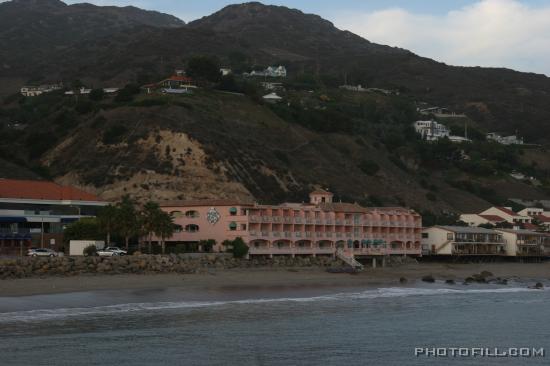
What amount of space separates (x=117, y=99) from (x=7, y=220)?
63.7 m

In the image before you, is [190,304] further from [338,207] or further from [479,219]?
[479,219]

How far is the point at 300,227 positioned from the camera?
8512 centimetres

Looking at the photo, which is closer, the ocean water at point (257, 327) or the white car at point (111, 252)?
the ocean water at point (257, 327)

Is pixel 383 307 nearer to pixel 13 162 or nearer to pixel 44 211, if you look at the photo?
pixel 44 211

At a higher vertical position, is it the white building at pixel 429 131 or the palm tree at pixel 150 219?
the white building at pixel 429 131

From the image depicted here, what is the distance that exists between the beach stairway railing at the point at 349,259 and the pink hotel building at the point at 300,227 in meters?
0.77

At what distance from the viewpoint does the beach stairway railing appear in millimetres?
82669

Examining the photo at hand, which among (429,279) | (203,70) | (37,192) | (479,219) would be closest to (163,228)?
(37,192)

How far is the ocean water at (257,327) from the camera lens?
34594 mm

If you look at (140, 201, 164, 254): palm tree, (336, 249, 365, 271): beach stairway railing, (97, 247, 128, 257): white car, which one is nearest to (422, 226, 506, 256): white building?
(336, 249, 365, 271): beach stairway railing

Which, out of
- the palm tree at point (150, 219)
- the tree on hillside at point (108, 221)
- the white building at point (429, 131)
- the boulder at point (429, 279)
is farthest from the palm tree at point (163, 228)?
the white building at point (429, 131)

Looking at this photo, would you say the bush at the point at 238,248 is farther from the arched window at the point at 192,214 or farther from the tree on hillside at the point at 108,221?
the tree on hillside at the point at 108,221

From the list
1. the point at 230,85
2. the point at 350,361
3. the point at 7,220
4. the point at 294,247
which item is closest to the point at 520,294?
the point at 294,247

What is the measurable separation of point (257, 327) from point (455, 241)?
204 feet
